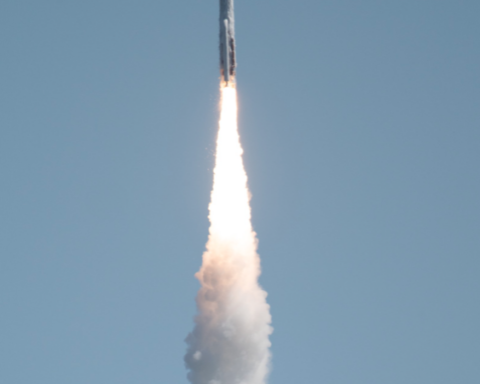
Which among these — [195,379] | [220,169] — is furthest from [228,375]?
[220,169]

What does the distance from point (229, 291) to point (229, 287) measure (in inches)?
9.9

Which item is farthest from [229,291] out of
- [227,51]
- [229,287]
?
[227,51]

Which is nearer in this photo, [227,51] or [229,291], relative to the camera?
[227,51]

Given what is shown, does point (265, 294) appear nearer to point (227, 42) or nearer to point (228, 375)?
point (228, 375)

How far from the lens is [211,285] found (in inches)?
5487

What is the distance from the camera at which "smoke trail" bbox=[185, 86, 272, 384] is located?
13812 centimetres

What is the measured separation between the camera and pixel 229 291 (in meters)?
139

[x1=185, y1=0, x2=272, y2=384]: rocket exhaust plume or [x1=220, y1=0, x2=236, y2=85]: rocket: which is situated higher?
[x1=220, y1=0, x2=236, y2=85]: rocket

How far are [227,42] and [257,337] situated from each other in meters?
16.6

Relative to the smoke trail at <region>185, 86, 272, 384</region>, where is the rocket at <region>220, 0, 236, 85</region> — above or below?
above

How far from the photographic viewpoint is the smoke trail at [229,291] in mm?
138125

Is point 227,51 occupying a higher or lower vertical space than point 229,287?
higher

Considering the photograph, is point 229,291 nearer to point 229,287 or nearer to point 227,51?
point 229,287

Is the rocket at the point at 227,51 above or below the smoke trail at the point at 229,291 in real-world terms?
above
